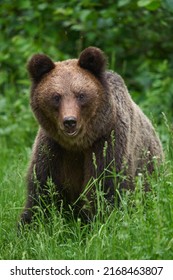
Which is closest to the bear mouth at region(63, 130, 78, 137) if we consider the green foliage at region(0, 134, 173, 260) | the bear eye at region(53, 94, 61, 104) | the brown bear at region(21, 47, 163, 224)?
the brown bear at region(21, 47, 163, 224)

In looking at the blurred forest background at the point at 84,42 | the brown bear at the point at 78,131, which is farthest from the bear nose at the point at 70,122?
the blurred forest background at the point at 84,42

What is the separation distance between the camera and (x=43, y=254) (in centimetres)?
528

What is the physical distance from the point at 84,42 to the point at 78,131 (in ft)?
19.1

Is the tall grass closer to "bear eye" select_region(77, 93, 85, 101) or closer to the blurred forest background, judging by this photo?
"bear eye" select_region(77, 93, 85, 101)

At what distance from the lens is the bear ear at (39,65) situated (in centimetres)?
604

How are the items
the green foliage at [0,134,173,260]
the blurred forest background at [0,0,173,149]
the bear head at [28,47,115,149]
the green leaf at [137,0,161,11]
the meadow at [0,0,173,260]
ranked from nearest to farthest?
the green foliage at [0,134,173,260]
the meadow at [0,0,173,260]
the bear head at [28,47,115,149]
the green leaf at [137,0,161,11]
the blurred forest background at [0,0,173,149]

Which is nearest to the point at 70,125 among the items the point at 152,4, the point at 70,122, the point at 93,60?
the point at 70,122

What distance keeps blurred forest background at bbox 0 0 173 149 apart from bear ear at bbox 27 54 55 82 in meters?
3.30

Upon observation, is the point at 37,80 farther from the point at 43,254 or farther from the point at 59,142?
the point at 43,254

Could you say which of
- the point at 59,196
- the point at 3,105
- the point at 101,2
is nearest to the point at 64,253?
the point at 59,196

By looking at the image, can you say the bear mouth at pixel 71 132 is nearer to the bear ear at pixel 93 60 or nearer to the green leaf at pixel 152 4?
the bear ear at pixel 93 60

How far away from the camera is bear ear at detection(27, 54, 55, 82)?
19.8 ft

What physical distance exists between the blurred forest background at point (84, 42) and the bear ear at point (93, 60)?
3404mm

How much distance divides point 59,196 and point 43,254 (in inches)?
42.1
